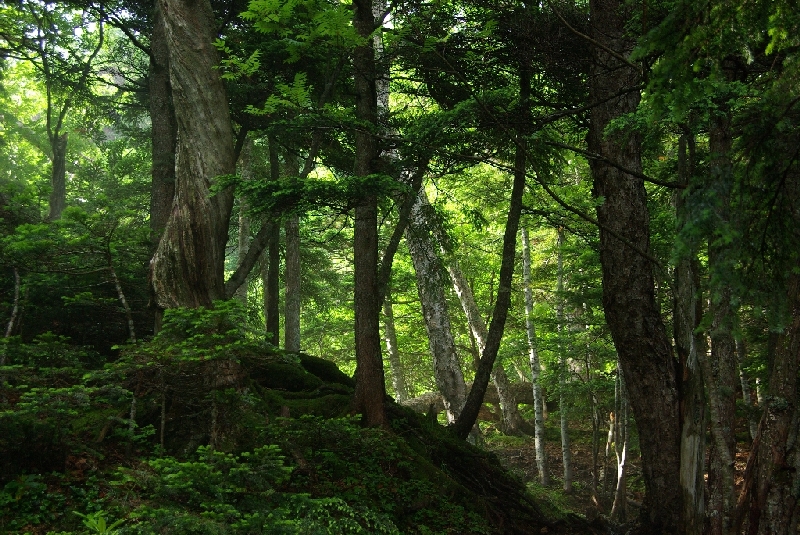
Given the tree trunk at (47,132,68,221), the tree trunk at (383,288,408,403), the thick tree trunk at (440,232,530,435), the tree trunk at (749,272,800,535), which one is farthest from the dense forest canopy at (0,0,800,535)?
the tree trunk at (47,132,68,221)

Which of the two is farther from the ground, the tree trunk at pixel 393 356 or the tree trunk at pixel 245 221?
the tree trunk at pixel 245 221

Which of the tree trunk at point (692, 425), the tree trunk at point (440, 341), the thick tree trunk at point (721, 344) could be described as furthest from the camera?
the tree trunk at point (440, 341)

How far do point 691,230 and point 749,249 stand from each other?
102 cm

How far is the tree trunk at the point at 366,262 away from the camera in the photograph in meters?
7.04

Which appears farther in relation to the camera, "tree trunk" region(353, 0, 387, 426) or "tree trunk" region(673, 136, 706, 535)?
"tree trunk" region(353, 0, 387, 426)

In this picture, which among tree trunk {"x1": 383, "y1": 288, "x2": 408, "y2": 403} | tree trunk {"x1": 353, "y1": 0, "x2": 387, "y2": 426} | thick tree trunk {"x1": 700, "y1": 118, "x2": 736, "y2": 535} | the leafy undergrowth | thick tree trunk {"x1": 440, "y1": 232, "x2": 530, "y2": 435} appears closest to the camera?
thick tree trunk {"x1": 700, "y1": 118, "x2": 736, "y2": 535}

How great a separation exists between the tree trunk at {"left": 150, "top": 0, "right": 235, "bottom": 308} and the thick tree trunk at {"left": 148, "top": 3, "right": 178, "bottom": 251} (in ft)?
7.36

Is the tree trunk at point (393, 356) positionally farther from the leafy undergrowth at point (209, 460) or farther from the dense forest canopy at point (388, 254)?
the leafy undergrowth at point (209, 460)

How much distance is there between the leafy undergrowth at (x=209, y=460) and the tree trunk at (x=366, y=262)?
1.46 ft

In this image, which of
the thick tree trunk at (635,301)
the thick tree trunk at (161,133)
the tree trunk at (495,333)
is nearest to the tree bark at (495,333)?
the tree trunk at (495,333)

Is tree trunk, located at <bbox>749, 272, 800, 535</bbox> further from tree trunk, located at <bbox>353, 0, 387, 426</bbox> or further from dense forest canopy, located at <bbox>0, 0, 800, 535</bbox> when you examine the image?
tree trunk, located at <bbox>353, 0, 387, 426</bbox>

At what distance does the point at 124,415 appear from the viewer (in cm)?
562

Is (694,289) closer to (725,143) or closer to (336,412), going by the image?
(725,143)

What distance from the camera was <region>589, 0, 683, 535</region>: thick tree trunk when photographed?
6.70 metres
